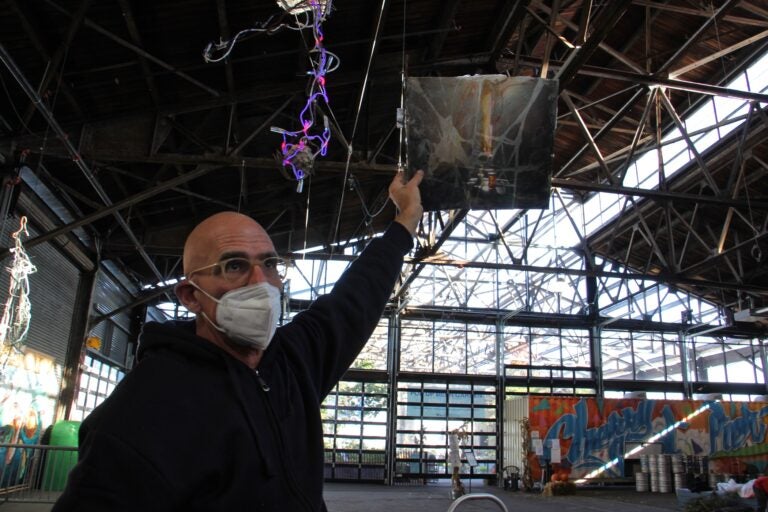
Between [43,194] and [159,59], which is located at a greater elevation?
[159,59]

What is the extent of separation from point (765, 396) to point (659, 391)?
3539 millimetres

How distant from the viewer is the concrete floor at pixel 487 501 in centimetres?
1107

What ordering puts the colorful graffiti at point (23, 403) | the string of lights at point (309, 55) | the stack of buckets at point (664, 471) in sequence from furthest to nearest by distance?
the stack of buckets at point (664, 471)
the colorful graffiti at point (23, 403)
the string of lights at point (309, 55)

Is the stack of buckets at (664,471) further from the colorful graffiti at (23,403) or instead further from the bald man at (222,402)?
the bald man at (222,402)

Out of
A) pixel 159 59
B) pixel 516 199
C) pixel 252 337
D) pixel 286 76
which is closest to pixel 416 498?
pixel 286 76

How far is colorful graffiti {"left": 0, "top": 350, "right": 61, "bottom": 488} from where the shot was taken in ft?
29.1

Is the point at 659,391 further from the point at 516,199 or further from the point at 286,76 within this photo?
the point at 516,199

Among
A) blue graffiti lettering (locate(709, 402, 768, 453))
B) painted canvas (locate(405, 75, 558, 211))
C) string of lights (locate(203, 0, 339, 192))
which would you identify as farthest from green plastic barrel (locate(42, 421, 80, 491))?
Answer: blue graffiti lettering (locate(709, 402, 768, 453))

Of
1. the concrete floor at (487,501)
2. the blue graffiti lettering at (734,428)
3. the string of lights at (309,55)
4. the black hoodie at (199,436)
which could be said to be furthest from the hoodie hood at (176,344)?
the blue graffiti lettering at (734,428)

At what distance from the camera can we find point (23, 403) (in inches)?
380

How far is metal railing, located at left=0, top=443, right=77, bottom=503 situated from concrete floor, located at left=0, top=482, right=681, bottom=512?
45 centimetres

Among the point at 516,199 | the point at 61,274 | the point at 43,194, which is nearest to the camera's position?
the point at 516,199

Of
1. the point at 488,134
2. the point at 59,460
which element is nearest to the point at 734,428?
the point at 59,460

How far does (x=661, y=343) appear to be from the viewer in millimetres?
20156
